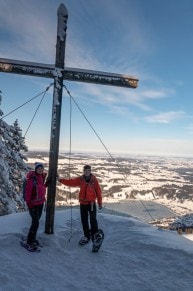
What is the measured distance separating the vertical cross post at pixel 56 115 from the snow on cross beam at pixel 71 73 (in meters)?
0.20

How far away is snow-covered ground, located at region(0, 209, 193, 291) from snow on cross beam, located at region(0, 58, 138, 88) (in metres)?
4.01

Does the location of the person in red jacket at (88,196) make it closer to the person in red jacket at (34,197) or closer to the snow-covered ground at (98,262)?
the snow-covered ground at (98,262)

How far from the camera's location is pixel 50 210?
7.93 meters

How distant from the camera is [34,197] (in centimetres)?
713

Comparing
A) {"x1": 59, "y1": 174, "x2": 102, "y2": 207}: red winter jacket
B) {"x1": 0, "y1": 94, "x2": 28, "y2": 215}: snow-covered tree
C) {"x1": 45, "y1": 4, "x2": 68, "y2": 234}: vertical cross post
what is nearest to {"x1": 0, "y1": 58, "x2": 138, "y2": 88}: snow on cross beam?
{"x1": 45, "y1": 4, "x2": 68, "y2": 234}: vertical cross post

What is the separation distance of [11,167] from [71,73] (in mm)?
Answer: 16032

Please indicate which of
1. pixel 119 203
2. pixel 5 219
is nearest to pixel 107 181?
pixel 119 203

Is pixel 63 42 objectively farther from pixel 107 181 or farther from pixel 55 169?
pixel 107 181

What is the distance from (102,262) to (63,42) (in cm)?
541

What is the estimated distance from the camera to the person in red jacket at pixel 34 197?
23.0ft

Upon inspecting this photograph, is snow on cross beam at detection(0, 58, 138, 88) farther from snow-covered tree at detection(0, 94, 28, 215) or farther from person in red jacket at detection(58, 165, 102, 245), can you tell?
snow-covered tree at detection(0, 94, 28, 215)

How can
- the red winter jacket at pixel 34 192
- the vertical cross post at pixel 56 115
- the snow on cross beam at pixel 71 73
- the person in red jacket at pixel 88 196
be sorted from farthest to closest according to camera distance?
1. the snow on cross beam at pixel 71 73
2. the vertical cross post at pixel 56 115
3. the person in red jacket at pixel 88 196
4. the red winter jacket at pixel 34 192

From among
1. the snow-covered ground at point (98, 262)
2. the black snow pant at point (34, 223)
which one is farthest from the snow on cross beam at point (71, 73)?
the snow-covered ground at point (98, 262)

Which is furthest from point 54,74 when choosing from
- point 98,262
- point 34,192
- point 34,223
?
point 98,262
